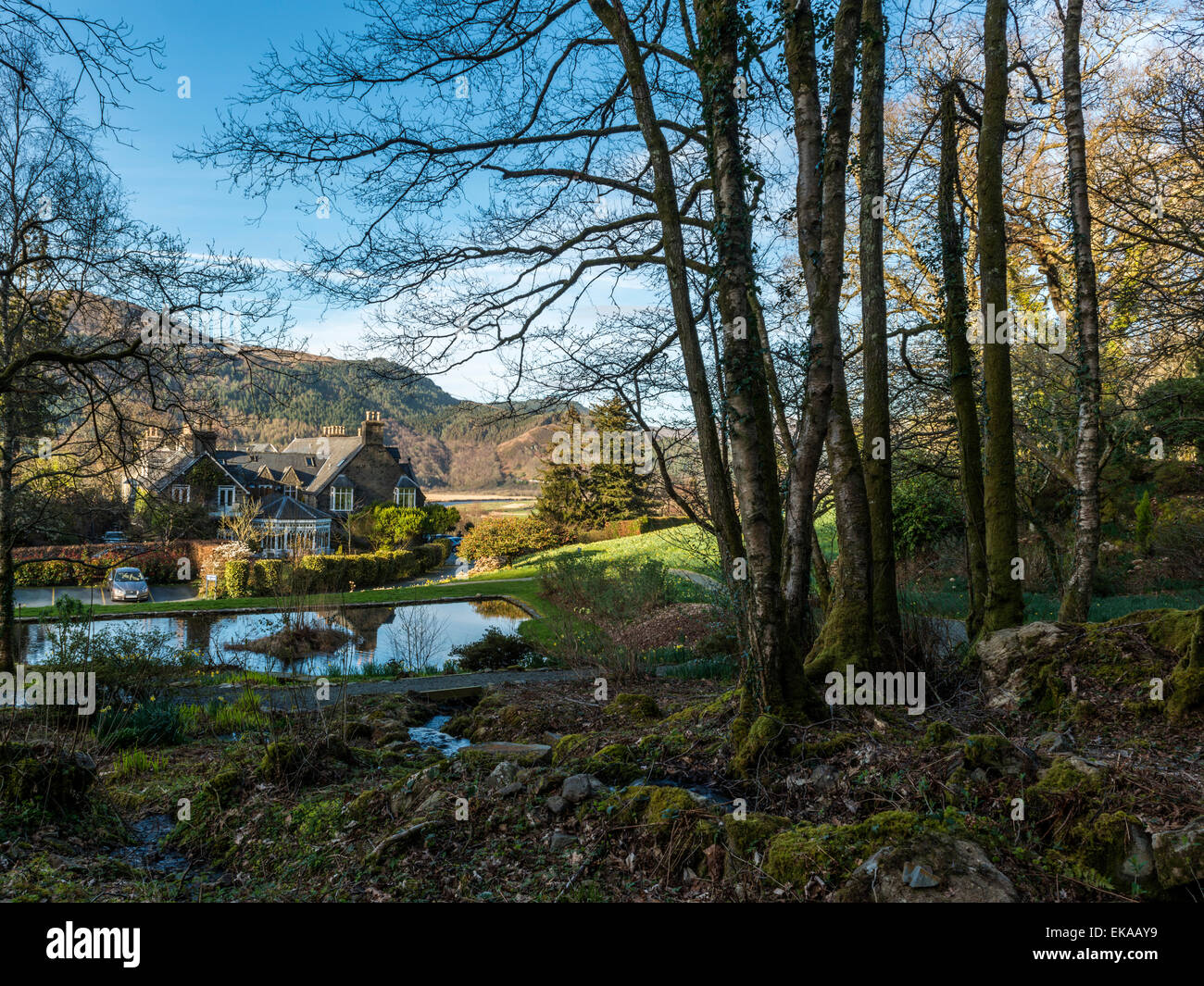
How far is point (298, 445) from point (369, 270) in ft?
170

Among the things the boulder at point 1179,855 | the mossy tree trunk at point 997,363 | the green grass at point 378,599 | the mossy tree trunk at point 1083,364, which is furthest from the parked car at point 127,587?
the boulder at point 1179,855

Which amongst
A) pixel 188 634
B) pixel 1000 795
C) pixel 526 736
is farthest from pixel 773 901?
pixel 188 634

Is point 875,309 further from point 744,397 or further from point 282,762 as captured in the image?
point 282,762

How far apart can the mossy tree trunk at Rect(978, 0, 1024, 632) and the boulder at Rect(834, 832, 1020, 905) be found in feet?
14.7

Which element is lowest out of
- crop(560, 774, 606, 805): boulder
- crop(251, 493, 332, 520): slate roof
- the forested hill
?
crop(560, 774, 606, 805): boulder

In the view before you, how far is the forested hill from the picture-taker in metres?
8.23

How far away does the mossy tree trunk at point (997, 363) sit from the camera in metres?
6.87

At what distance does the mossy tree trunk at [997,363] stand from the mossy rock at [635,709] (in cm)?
334

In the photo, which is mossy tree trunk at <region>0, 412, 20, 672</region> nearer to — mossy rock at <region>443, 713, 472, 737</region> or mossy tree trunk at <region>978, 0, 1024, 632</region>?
mossy rock at <region>443, 713, 472, 737</region>

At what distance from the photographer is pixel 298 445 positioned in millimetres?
54875

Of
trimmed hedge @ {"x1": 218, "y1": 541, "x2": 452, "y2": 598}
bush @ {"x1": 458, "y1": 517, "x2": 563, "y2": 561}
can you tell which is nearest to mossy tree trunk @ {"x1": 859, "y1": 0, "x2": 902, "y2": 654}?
trimmed hedge @ {"x1": 218, "y1": 541, "x2": 452, "y2": 598}

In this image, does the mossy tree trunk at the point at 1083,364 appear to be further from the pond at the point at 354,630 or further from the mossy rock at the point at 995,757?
the pond at the point at 354,630
